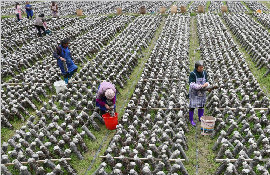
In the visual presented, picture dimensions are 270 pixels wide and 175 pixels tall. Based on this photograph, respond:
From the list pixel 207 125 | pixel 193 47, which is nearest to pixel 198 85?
pixel 207 125

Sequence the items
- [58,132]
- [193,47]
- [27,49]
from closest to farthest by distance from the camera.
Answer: [58,132], [27,49], [193,47]

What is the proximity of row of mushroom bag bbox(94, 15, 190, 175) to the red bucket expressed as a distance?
17 centimetres

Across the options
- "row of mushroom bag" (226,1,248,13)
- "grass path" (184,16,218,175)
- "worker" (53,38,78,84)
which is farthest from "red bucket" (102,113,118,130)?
"row of mushroom bag" (226,1,248,13)

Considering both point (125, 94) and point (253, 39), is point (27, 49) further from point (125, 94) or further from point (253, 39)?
point (253, 39)

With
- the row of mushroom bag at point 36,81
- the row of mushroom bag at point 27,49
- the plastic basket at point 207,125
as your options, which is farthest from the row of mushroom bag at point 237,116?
the row of mushroom bag at point 27,49

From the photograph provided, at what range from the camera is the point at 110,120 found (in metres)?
5.92

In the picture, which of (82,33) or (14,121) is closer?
(14,121)

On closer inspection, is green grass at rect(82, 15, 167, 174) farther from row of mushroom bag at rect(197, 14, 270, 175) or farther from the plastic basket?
row of mushroom bag at rect(197, 14, 270, 175)

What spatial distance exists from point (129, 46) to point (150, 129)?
688 centimetres

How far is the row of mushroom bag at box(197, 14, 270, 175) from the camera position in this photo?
14.9 ft

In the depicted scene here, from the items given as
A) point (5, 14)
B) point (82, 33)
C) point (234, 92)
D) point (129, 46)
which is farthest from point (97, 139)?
point (5, 14)

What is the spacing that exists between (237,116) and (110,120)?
10.6ft

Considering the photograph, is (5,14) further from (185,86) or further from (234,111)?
(234,111)

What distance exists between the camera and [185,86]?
7.74 m
